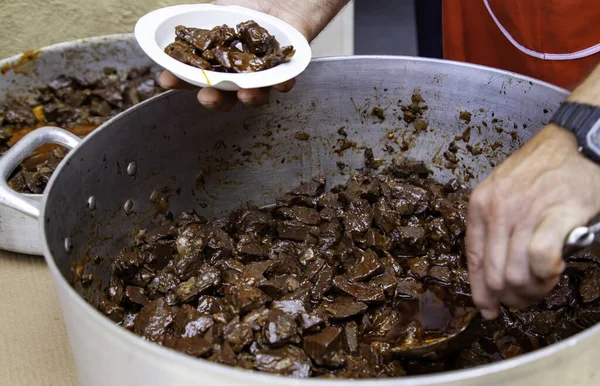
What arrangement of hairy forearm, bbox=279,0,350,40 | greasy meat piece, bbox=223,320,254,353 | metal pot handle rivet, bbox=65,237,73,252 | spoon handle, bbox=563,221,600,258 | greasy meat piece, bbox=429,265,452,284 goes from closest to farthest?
spoon handle, bbox=563,221,600,258 < greasy meat piece, bbox=223,320,254,353 < metal pot handle rivet, bbox=65,237,73,252 < greasy meat piece, bbox=429,265,452,284 < hairy forearm, bbox=279,0,350,40

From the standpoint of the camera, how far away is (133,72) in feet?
9.77

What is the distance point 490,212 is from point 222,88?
2.83 feet

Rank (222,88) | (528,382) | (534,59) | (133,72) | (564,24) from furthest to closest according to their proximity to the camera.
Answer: (133,72) < (534,59) < (564,24) < (222,88) < (528,382)

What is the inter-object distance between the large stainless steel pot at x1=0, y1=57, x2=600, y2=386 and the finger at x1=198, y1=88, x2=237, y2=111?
0.58 ft

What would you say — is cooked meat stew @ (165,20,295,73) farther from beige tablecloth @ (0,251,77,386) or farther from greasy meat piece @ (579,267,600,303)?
greasy meat piece @ (579,267,600,303)

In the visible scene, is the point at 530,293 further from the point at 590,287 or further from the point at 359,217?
the point at 359,217

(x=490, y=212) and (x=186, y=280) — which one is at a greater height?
(x=490, y=212)

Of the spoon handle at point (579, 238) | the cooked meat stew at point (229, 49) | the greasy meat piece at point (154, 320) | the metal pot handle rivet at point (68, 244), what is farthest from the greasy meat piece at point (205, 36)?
the spoon handle at point (579, 238)

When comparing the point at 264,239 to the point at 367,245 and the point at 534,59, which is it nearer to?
the point at 367,245

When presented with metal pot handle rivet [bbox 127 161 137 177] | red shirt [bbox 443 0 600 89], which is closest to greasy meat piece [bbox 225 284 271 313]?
metal pot handle rivet [bbox 127 161 137 177]

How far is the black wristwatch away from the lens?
1.23m

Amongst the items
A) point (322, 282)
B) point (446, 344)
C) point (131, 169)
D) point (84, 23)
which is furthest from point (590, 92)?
point (84, 23)

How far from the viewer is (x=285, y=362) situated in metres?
1.37

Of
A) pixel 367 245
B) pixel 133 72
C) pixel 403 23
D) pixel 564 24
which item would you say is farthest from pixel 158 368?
pixel 403 23
